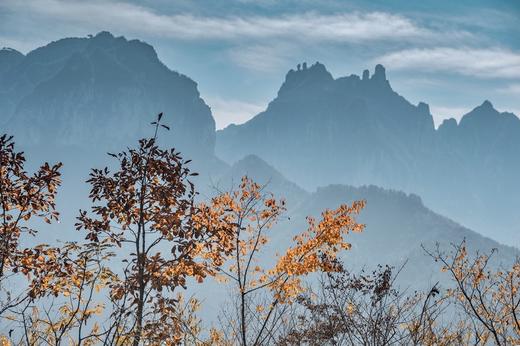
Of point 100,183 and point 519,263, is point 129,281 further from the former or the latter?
point 519,263

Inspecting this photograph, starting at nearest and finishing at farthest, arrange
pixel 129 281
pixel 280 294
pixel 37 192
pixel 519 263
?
pixel 129 281 → pixel 37 192 → pixel 280 294 → pixel 519 263

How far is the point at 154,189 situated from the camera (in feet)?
27.0

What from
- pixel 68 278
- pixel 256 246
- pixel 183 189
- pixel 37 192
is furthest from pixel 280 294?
pixel 37 192

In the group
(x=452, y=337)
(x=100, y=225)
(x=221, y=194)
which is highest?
(x=221, y=194)

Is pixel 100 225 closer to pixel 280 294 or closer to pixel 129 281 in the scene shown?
pixel 129 281

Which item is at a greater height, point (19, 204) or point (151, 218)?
point (19, 204)

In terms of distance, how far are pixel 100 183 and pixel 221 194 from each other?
323 cm

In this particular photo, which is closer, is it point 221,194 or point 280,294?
point 280,294

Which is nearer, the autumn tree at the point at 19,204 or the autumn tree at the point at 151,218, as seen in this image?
the autumn tree at the point at 19,204

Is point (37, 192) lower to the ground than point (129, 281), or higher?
higher

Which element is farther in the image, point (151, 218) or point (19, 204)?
point (151, 218)

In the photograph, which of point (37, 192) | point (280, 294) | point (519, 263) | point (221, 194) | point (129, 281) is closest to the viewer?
point (129, 281)

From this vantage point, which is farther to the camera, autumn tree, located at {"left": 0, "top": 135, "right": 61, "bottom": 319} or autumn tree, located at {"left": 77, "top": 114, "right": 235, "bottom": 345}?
autumn tree, located at {"left": 77, "top": 114, "right": 235, "bottom": 345}

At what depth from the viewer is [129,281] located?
7527 millimetres
